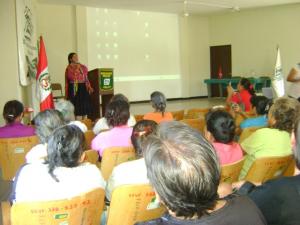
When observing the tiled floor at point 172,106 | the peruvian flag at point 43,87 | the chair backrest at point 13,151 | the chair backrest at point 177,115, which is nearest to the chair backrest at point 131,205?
the chair backrest at point 13,151

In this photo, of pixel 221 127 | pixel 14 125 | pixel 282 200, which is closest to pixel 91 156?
pixel 221 127

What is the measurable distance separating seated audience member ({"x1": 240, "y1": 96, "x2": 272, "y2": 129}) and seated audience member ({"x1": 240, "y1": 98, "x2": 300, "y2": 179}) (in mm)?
925

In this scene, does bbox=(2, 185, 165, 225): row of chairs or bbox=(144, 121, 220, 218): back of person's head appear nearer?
bbox=(144, 121, 220, 218): back of person's head

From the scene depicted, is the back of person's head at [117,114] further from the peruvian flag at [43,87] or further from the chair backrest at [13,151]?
the peruvian flag at [43,87]

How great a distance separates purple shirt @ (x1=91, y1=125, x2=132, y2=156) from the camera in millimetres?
3404

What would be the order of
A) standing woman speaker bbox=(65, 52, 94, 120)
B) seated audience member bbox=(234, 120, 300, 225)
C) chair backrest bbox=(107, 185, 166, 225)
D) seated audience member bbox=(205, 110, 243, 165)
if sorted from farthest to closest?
standing woman speaker bbox=(65, 52, 94, 120)
seated audience member bbox=(205, 110, 243, 165)
chair backrest bbox=(107, 185, 166, 225)
seated audience member bbox=(234, 120, 300, 225)

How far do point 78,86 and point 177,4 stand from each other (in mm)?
5963

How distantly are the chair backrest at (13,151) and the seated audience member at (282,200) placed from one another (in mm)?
2512

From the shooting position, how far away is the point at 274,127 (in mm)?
3068

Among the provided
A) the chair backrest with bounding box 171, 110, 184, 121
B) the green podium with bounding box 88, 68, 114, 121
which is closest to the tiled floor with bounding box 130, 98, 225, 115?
the green podium with bounding box 88, 68, 114, 121

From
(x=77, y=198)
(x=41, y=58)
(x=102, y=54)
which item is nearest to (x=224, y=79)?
(x=102, y=54)

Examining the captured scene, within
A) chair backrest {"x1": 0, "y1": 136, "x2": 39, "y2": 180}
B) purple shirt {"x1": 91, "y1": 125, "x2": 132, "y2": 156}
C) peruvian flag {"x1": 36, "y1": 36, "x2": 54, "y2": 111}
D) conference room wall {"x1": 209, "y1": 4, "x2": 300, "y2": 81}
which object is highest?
conference room wall {"x1": 209, "y1": 4, "x2": 300, "y2": 81}

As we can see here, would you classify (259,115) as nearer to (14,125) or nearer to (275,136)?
(275,136)

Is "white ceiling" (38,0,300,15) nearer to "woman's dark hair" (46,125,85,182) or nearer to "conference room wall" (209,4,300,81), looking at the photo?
"conference room wall" (209,4,300,81)
